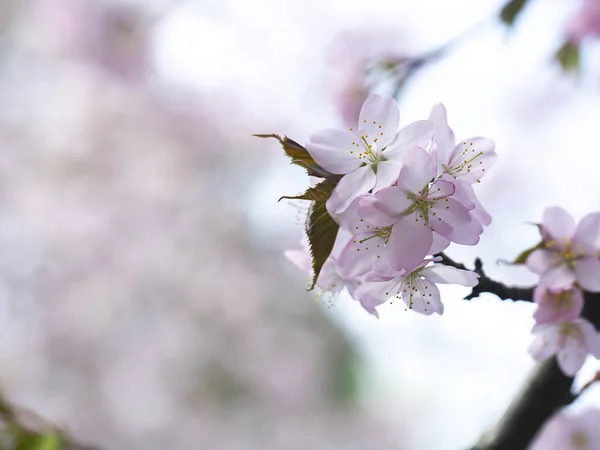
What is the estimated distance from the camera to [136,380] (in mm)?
3094

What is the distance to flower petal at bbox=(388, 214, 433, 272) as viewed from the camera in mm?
294

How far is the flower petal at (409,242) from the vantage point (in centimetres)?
29

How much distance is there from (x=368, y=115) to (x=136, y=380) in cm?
298

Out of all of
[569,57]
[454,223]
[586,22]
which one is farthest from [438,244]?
[586,22]

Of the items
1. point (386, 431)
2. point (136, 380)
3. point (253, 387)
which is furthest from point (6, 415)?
point (386, 431)

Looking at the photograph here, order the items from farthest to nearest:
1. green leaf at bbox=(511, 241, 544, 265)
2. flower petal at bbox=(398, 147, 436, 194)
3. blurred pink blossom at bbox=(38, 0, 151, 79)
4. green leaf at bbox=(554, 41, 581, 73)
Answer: blurred pink blossom at bbox=(38, 0, 151, 79)
green leaf at bbox=(554, 41, 581, 73)
green leaf at bbox=(511, 241, 544, 265)
flower petal at bbox=(398, 147, 436, 194)

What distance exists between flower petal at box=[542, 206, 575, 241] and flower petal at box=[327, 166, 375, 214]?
5.7 inches

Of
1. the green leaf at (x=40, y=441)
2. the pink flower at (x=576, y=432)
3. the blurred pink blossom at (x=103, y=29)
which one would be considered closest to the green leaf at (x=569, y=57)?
the pink flower at (x=576, y=432)

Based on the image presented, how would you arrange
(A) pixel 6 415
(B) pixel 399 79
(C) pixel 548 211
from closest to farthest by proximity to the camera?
(C) pixel 548 211
(A) pixel 6 415
(B) pixel 399 79

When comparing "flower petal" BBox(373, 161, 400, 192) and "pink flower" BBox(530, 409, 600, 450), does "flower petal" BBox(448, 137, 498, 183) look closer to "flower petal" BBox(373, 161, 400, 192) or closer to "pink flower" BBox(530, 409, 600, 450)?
"flower petal" BBox(373, 161, 400, 192)

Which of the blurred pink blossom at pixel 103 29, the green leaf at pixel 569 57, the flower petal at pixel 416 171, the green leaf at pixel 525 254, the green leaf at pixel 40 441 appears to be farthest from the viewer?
the blurred pink blossom at pixel 103 29

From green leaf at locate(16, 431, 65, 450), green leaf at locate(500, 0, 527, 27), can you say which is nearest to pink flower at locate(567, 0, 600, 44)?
green leaf at locate(500, 0, 527, 27)

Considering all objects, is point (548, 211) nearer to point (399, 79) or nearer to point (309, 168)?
point (309, 168)

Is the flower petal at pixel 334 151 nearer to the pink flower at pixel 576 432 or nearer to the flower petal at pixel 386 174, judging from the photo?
the flower petal at pixel 386 174
